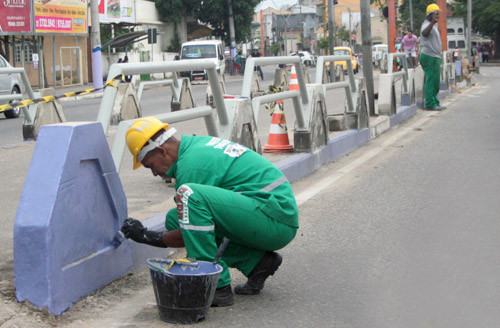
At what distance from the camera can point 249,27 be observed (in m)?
64.1

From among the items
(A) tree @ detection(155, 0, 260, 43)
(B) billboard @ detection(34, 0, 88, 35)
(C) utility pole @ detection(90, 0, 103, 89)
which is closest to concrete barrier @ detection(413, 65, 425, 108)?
(C) utility pole @ detection(90, 0, 103, 89)

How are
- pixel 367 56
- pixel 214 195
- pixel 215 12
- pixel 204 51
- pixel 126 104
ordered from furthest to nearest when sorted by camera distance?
pixel 215 12
pixel 204 51
pixel 126 104
pixel 367 56
pixel 214 195

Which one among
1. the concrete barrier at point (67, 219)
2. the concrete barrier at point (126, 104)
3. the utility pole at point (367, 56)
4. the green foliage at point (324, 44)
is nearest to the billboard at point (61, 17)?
the concrete barrier at point (126, 104)

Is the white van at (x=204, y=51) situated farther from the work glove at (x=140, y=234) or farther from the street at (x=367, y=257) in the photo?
the work glove at (x=140, y=234)

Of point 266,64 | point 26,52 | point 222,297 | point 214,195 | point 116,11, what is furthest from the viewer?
point 116,11

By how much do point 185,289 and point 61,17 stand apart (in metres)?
35.1

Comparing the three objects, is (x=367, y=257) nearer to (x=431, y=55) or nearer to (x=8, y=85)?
(x=431, y=55)

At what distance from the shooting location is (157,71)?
5.50 m

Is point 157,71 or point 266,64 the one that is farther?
point 266,64

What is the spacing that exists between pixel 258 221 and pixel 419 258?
5.03 feet

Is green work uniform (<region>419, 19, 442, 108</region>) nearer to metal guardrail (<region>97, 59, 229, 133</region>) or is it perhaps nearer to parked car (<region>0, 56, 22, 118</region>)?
parked car (<region>0, 56, 22, 118</region>)

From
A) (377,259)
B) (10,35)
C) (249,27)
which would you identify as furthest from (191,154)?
(249,27)

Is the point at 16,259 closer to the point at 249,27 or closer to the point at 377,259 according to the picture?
the point at 377,259

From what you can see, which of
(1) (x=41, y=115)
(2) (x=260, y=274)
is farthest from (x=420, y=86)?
(2) (x=260, y=274)
